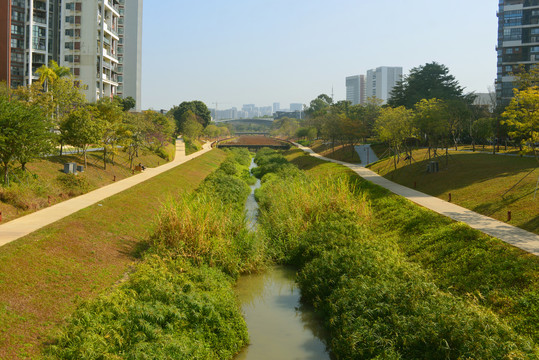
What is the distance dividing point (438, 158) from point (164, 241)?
30906 mm

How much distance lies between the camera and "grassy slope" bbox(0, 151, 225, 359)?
40.0 feet

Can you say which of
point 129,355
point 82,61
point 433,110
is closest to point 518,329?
point 129,355

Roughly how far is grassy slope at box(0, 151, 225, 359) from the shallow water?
5097mm

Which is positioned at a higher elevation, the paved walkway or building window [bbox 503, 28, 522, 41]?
building window [bbox 503, 28, 522, 41]

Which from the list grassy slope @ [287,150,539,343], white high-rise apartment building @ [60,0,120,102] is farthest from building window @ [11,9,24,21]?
grassy slope @ [287,150,539,343]

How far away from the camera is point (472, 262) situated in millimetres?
17547

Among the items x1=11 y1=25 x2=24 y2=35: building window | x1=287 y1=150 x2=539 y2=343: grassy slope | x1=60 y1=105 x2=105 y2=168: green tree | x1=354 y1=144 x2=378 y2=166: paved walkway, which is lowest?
x1=287 y1=150 x2=539 y2=343: grassy slope

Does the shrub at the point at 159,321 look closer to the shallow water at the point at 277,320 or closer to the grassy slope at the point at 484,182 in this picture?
the shallow water at the point at 277,320

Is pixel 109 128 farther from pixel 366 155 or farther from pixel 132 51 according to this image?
pixel 132 51

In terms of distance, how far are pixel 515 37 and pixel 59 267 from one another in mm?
92562

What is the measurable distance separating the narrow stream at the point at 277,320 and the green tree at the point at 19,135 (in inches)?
546

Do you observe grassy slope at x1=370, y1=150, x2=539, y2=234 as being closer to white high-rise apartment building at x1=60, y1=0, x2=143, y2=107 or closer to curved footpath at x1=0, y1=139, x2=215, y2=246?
curved footpath at x1=0, y1=139, x2=215, y2=246

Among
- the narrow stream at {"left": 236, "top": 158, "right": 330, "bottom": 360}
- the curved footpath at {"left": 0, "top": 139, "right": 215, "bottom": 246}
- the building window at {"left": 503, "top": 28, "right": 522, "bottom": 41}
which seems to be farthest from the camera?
the building window at {"left": 503, "top": 28, "right": 522, "bottom": 41}

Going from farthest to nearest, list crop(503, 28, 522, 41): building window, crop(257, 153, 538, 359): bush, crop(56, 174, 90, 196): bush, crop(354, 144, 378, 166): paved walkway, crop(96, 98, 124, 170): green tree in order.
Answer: crop(503, 28, 522, 41): building window
crop(354, 144, 378, 166): paved walkway
crop(96, 98, 124, 170): green tree
crop(56, 174, 90, 196): bush
crop(257, 153, 538, 359): bush
